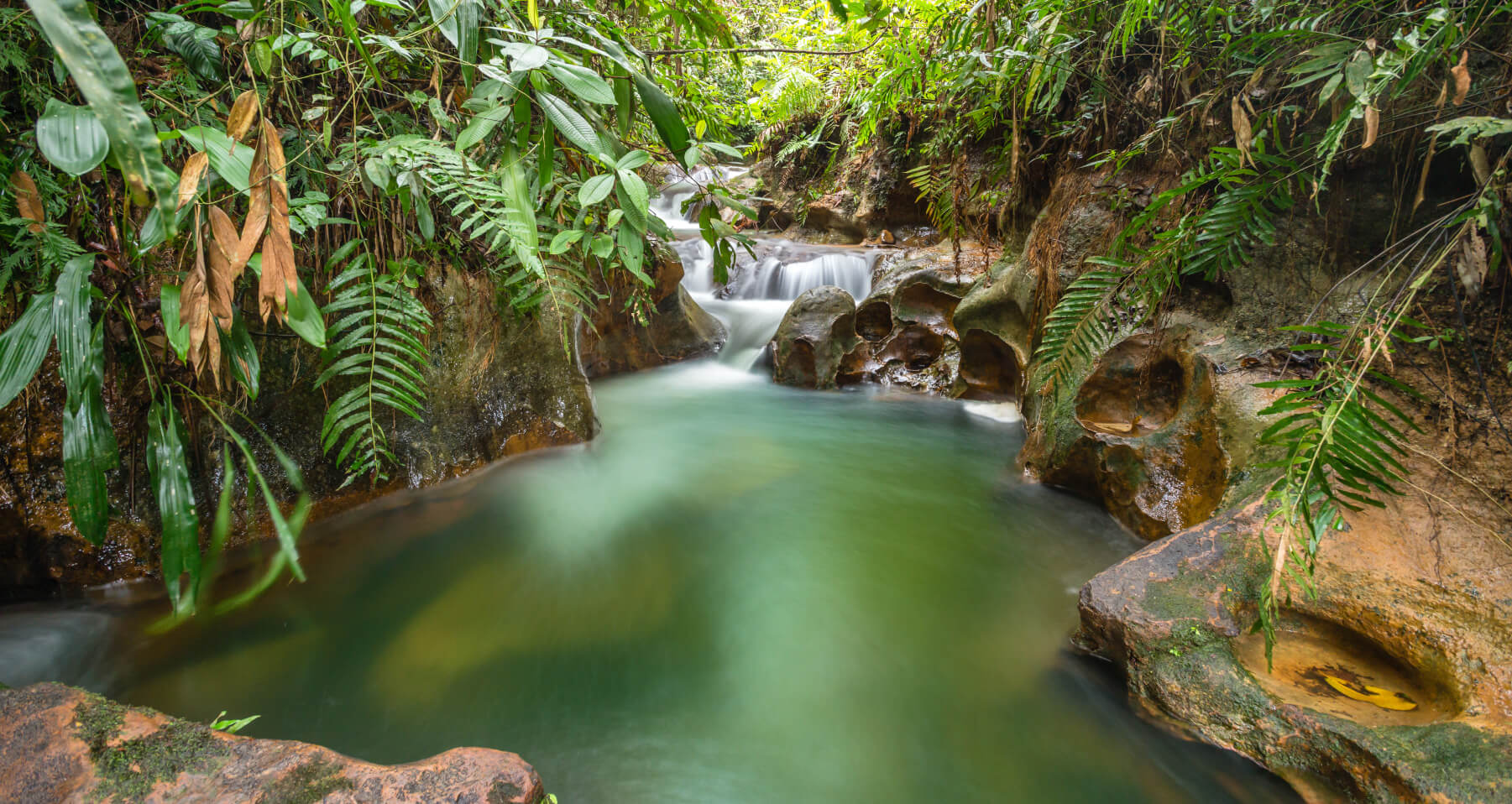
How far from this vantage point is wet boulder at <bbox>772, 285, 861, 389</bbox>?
229 inches

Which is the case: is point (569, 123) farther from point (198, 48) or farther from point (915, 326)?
point (915, 326)

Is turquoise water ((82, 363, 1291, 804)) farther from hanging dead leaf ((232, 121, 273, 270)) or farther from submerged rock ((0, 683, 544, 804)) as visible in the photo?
hanging dead leaf ((232, 121, 273, 270))

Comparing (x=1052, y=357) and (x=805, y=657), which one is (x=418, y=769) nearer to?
(x=805, y=657)

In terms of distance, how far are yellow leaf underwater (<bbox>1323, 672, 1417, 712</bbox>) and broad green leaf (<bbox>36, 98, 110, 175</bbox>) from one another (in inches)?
118

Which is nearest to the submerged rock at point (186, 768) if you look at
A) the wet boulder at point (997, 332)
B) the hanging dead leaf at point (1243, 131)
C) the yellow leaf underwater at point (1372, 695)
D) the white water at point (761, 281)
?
the yellow leaf underwater at point (1372, 695)

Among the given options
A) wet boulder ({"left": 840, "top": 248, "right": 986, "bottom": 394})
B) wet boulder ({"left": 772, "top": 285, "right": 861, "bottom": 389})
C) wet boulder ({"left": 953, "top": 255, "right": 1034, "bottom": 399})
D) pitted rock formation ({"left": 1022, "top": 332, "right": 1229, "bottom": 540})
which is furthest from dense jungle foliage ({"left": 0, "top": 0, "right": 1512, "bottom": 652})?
wet boulder ({"left": 772, "top": 285, "right": 861, "bottom": 389})

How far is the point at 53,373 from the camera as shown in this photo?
2.16 metres

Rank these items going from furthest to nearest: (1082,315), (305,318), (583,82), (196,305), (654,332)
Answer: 1. (654,332)
2. (1082,315)
3. (305,318)
4. (196,305)
5. (583,82)

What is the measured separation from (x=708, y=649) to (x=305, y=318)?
1.65 metres

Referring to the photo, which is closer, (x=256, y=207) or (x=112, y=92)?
(x=112, y=92)

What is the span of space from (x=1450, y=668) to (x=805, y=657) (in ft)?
5.82

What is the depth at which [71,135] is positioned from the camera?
0.91 m

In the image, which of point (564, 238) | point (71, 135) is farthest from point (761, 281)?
point (71, 135)

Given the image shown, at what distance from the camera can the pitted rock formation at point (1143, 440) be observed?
2600 mm
